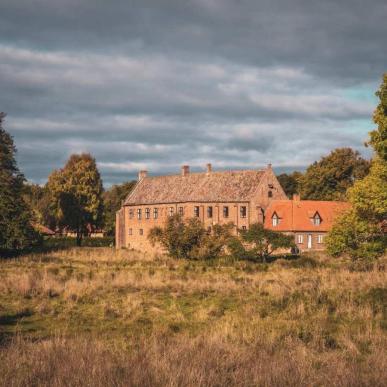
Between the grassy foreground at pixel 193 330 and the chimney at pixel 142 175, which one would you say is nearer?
the grassy foreground at pixel 193 330

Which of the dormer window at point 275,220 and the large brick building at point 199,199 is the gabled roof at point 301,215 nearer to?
the dormer window at point 275,220

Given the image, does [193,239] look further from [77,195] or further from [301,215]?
[77,195]

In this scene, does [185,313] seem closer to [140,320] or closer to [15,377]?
[140,320]

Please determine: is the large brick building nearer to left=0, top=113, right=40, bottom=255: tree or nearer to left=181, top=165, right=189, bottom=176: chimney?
left=181, top=165, right=189, bottom=176: chimney

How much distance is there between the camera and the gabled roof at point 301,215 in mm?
60062

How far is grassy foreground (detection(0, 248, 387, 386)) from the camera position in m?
8.25

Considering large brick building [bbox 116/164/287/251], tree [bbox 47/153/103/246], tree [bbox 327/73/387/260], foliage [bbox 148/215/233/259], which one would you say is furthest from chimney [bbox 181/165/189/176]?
tree [bbox 327/73/387/260]

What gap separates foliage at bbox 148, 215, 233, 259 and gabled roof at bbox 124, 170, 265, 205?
19152 millimetres

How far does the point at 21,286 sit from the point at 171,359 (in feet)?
44.4

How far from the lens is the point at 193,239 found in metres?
43.7

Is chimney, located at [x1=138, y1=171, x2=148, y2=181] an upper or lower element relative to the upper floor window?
upper

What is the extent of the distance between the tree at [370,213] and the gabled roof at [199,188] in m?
31.8

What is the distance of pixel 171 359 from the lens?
29.5ft

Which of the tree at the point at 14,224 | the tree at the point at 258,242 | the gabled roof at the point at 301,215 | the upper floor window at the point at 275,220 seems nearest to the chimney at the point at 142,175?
→ the gabled roof at the point at 301,215
